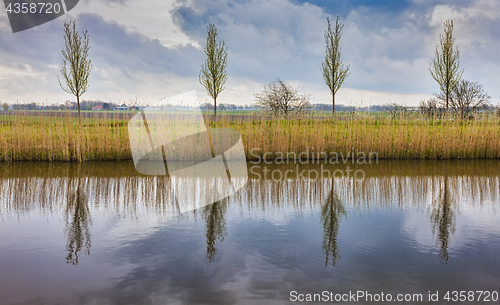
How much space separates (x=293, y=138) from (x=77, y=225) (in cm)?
687

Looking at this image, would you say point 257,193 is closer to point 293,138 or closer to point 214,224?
point 214,224

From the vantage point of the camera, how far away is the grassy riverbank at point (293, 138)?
410 inches

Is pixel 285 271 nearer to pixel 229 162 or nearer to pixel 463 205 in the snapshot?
pixel 463 205

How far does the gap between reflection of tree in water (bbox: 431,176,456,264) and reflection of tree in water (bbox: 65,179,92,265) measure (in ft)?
12.3

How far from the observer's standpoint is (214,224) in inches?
189

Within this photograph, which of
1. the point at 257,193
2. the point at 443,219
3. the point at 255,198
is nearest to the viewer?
the point at 443,219

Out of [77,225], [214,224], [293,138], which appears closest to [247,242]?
[214,224]

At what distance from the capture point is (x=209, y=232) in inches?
177

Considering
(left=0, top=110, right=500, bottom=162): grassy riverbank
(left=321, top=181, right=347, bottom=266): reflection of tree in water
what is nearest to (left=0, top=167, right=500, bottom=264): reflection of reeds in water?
(left=321, top=181, right=347, bottom=266): reflection of tree in water

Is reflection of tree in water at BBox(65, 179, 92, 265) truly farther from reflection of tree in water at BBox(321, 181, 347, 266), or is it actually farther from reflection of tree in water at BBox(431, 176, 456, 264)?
reflection of tree in water at BBox(431, 176, 456, 264)

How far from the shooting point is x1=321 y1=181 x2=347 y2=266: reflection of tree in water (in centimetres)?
389

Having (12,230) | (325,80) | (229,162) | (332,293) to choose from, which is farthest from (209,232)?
(325,80)

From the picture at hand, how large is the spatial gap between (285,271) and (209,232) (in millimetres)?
1385

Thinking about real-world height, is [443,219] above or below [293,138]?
below
